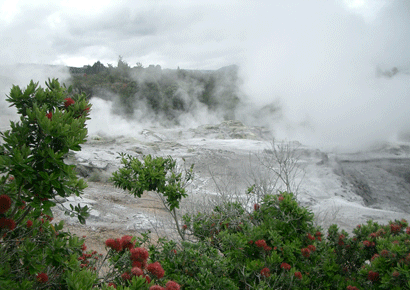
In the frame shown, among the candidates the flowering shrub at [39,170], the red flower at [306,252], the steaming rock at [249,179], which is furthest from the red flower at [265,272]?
the steaming rock at [249,179]

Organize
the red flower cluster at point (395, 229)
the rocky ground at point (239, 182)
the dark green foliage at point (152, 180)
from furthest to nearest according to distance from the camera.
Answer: the rocky ground at point (239, 182) → the red flower cluster at point (395, 229) → the dark green foliage at point (152, 180)

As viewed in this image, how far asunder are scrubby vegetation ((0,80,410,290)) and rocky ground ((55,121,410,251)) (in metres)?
1.77

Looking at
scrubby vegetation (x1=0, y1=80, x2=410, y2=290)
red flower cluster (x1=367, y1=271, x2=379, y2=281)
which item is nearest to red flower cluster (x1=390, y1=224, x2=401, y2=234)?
scrubby vegetation (x1=0, y1=80, x2=410, y2=290)

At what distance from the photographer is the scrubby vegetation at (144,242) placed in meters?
1.57

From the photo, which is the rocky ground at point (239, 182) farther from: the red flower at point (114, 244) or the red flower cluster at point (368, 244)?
the red flower at point (114, 244)

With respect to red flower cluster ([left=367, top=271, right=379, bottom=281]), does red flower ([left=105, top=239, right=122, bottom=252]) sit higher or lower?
higher

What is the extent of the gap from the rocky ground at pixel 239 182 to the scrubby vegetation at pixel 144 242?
5.81 feet

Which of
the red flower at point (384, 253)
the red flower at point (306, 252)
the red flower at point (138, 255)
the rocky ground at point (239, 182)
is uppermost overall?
the red flower at point (138, 255)

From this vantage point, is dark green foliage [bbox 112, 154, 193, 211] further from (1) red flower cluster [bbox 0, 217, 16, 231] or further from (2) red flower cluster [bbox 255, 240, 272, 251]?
(1) red flower cluster [bbox 0, 217, 16, 231]

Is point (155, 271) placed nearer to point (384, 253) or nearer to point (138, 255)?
point (138, 255)

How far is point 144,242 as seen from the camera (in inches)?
104

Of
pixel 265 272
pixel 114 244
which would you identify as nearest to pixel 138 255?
pixel 114 244

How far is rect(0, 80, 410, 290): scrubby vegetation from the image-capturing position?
5.16ft

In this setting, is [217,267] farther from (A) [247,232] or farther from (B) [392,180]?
(B) [392,180]
